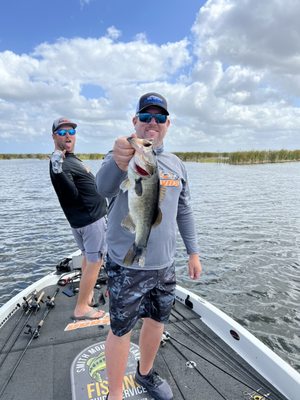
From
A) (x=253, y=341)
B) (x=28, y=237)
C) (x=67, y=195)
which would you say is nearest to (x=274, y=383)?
(x=253, y=341)

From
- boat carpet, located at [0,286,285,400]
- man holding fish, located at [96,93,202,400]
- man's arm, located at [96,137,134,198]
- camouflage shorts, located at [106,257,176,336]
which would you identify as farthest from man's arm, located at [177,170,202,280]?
boat carpet, located at [0,286,285,400]

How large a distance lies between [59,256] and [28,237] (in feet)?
8.46


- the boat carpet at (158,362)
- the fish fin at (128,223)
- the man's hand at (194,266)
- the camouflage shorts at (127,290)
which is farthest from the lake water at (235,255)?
the fish fin at (128,223)

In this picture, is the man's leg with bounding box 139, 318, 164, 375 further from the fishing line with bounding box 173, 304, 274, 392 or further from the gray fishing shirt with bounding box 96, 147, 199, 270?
the fishing line with bounding box 173, 304, 274, 392

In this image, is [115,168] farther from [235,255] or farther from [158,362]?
[235,255]

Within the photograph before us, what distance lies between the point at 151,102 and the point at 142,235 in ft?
3.51

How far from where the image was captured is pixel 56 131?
4.17 metres

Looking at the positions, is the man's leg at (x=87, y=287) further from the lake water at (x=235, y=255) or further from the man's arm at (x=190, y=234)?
the lake water at (x=235, y=255)

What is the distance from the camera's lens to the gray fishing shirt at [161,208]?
2246 mm

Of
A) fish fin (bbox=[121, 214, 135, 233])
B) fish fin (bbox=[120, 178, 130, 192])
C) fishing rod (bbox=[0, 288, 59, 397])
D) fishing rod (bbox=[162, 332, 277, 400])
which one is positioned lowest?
fishing rod (bbox=[0, 288, 59, 397])

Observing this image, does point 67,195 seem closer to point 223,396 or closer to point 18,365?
point 18,365

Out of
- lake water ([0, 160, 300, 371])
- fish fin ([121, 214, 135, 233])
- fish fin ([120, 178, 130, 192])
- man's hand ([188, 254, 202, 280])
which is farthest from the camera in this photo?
lake water ([0, 160, 300, 371])

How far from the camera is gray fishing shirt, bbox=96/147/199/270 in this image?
2246mm

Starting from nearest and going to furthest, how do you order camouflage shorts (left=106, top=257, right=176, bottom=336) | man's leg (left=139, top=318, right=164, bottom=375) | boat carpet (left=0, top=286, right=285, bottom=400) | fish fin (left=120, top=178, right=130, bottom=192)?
1. fish fin (left=120, top=178, right=130, bottom=192)
2. camouflage shorts (left=106, top=257, right=176, bottom=336)
3. man's leg (left=139, top=318, right=164, bottom=375)
4. boat carpet (left=0, top=286, right=285, bottom=400)
